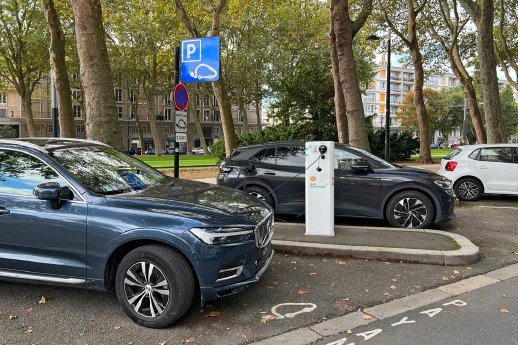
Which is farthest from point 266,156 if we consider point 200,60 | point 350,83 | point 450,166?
point 450,166

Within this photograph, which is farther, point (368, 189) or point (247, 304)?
point (368, 189)

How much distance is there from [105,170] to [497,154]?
973 centimetres

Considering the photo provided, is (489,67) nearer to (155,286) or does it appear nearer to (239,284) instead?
(239,284)

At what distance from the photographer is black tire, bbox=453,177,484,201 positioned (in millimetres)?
11016

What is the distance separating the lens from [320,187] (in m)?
6.58

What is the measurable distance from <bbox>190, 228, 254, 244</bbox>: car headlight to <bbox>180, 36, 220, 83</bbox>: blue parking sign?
4969 mm

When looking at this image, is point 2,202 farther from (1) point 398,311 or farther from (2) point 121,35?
(2) point 121,35

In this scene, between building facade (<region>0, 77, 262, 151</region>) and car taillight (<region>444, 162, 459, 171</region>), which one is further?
building facade (<region>0, 77, 262, 151</region>)

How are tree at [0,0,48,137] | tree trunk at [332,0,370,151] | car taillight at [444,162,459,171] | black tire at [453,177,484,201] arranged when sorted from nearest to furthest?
black tire at [453,177,484,201] → car taillight at [444,162,459,171] → tree trunk at [332,0,370,151] → tree at [0,0,48,137]

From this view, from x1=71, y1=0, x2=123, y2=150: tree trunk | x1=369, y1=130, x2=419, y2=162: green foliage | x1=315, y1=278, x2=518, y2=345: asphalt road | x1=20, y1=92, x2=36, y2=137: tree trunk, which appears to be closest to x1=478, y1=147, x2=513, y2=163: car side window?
x1=315, y1=278, x2=518, y2=345: asphalt road

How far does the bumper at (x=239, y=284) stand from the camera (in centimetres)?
370

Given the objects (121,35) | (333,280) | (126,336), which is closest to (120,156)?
(126,336)

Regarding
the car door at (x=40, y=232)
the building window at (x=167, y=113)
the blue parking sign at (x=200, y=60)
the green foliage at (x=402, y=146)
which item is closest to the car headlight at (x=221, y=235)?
the car door at (x=40, y=232)

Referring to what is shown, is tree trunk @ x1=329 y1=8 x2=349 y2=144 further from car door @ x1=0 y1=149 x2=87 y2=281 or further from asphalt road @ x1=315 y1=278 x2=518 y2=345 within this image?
car door @ x1=0 y1=149 x2=87 y2=281
